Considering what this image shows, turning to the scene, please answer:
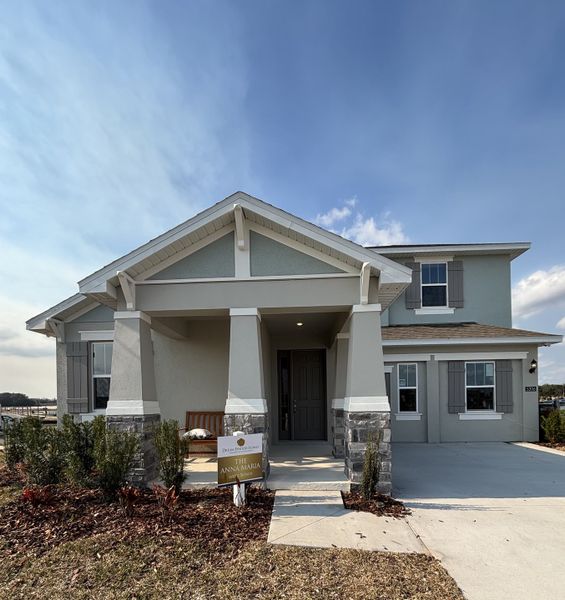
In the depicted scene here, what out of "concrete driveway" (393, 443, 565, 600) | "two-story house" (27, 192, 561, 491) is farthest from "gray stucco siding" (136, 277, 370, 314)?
"concrete driveway" (393, 443, 565, 600)

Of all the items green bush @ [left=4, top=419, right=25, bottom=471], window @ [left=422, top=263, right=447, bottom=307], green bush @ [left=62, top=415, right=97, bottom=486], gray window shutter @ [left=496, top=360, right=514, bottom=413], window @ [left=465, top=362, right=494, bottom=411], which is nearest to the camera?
green bush @ [left=62, top=415, right=97, bottom=486]

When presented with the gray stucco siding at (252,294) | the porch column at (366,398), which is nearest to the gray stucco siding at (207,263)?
the gray stucco siding at (252,294)

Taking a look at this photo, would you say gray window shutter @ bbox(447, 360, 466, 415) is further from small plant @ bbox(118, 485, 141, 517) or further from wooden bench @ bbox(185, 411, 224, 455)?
small plant @ bbox(118, 485, 141, 517)

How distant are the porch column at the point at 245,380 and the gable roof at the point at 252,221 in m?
1.36

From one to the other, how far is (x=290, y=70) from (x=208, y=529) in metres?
8.60

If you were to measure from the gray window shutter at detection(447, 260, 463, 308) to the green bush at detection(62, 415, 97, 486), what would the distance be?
1002 cm

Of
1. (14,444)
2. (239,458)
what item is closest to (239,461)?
(239,458)

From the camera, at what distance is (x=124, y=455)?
543 cm

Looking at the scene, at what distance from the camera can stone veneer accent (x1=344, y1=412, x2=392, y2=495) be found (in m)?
5.70

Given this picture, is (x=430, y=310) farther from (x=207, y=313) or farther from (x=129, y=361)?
(x=129, y=361)

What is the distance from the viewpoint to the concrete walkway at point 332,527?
413cm

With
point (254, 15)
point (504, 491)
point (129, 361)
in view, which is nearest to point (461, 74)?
point (254, 15)

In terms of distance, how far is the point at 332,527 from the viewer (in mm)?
4566

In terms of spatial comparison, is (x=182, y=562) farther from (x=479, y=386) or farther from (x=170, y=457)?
(x=479, y=386)
